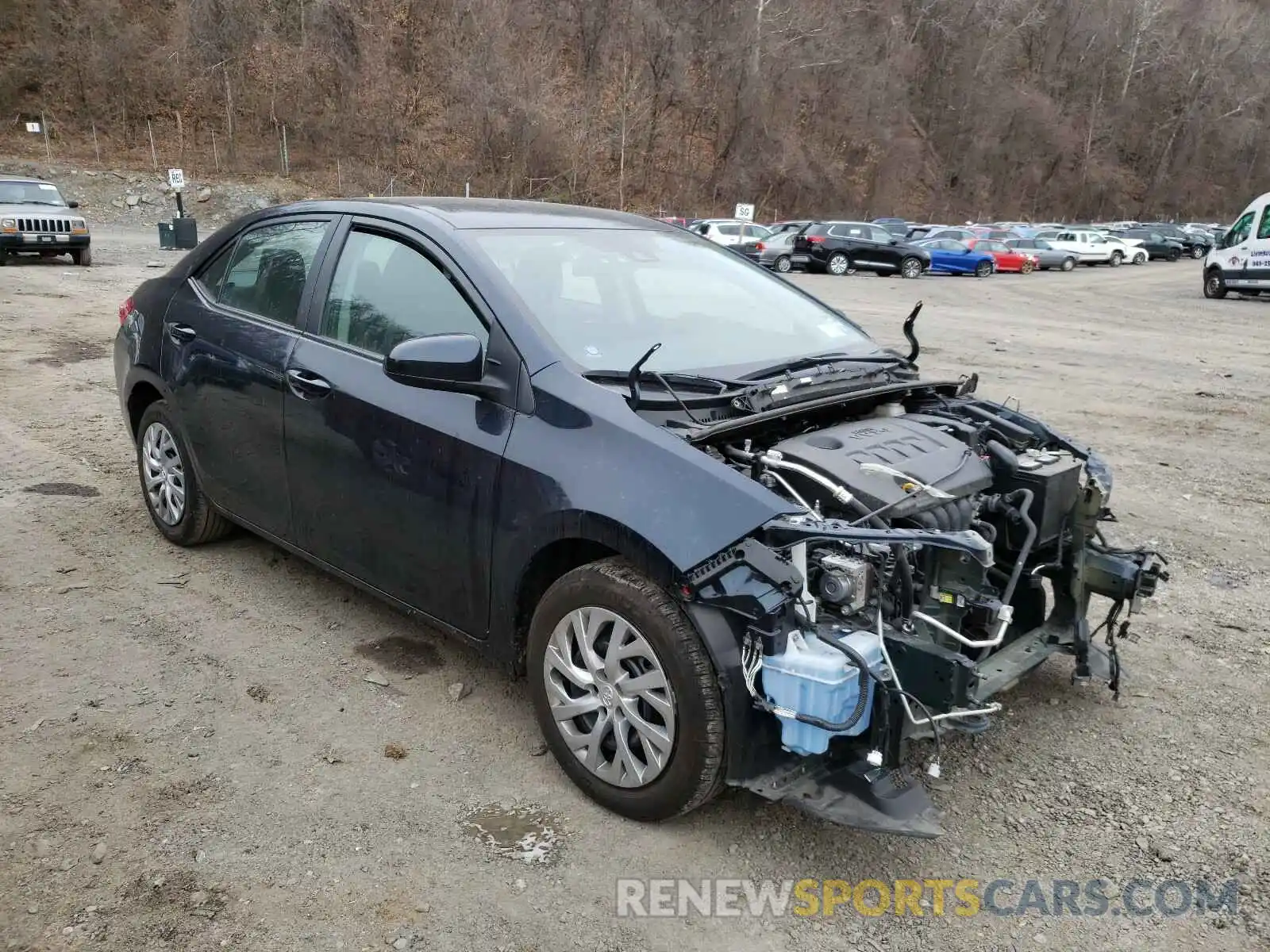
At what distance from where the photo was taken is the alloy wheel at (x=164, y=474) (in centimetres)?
475

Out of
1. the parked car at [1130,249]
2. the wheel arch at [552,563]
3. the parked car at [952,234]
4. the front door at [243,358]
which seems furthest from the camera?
the parked car at [1130,249]

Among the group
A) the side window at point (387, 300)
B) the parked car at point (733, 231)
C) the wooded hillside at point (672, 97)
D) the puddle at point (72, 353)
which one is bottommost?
the puddle at point (72, 353)

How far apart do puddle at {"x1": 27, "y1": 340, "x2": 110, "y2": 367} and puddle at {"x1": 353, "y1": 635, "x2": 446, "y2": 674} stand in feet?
23.8

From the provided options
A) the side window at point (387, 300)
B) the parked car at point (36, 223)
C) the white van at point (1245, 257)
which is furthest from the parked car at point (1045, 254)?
the side window at point (387, 300)

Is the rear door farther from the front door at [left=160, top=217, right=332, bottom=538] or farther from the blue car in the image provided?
the front door at [left=160, top=217, right=332, bottom=538]

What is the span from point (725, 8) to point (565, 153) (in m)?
17.4

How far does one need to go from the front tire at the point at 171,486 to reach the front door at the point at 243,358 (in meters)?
0.18

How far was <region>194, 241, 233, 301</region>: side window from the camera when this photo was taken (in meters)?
4.55

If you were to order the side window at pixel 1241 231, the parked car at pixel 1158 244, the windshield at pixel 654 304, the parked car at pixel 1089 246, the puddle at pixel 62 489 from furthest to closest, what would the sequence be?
the parked car at pixel 1158 244
the parked car at pixel 1089 246
the side window at pixel 1241 231
the puddle at pixel 62 489
the windshield at pixel 654 304

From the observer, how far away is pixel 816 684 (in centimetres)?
251

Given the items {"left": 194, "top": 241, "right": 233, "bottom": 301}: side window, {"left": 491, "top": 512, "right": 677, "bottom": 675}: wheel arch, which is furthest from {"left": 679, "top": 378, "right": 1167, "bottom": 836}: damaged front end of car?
{"left": 194, "top": 241, "right": 233, "bottom": 301}: side window

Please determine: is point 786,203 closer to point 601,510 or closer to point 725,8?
point 725,8

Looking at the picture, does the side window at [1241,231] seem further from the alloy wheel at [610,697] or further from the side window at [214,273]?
the alloy wheel at [610,697]

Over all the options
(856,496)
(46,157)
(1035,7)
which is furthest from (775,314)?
(1035,7)
